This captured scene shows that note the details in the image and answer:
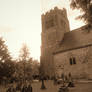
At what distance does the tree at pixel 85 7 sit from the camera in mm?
7525

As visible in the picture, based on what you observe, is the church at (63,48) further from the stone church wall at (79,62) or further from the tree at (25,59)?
the tree at (25,59)

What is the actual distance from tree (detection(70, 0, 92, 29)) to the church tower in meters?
19.1

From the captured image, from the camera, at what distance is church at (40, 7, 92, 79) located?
19.0 meters

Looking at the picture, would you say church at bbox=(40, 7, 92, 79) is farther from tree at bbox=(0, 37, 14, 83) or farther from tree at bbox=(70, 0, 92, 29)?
tree at bbox=(0, 37, 14, 83)

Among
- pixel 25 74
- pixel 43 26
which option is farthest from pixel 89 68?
pixel 43 26

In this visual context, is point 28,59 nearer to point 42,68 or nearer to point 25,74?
point 25,74

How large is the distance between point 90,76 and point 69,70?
463 centimetres

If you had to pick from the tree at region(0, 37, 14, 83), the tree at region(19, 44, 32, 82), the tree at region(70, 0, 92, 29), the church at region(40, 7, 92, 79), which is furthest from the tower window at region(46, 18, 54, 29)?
the tree at region(70, 0, 92, 29)

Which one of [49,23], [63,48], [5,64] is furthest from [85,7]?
[49,23]

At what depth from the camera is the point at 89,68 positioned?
18125mm

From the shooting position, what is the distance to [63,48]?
2336 cm

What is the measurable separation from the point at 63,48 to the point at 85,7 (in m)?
16.0

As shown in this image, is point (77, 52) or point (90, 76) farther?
point (77, 52)

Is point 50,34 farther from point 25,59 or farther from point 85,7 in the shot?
point 85,7
